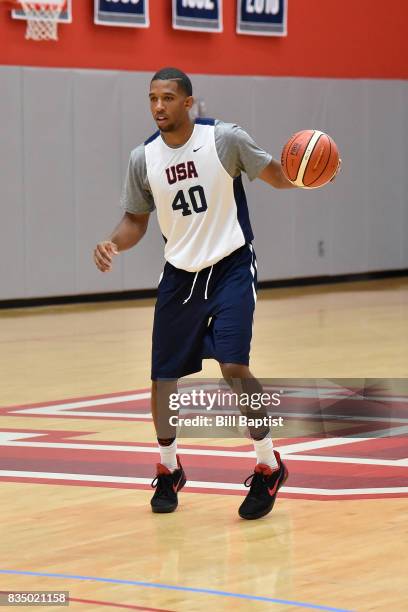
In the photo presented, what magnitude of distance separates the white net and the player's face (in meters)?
10.3

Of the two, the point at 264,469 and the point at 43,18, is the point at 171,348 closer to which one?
the point at 264,469

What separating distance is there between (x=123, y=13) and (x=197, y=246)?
38.2 feet

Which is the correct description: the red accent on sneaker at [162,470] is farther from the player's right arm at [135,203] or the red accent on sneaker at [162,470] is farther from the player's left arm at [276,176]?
the player's left arm at [276,176]

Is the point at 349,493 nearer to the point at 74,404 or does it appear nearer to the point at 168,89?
the point at 168,89

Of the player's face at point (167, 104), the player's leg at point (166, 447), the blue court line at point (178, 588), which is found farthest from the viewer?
the player's leg at point (166, 447)

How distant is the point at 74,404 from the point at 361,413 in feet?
6.24

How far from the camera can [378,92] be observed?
20.2m

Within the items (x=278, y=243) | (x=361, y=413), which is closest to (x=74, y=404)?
(x=361, y=413)

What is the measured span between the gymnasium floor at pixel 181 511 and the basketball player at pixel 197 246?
326mm

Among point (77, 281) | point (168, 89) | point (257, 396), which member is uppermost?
point (168, 89)

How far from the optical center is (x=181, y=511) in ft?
19.8

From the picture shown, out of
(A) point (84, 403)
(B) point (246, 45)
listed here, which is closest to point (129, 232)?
(A) point (84, 403)

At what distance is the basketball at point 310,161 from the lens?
6156 millimetres

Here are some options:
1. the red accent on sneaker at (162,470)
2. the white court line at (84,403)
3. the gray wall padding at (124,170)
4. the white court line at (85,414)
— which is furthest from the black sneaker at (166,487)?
the gray wall padding at (124,170)
